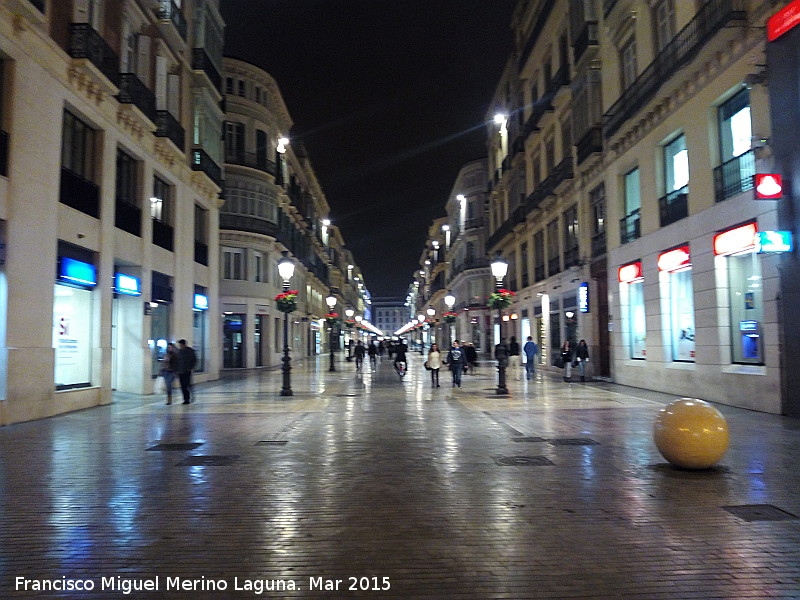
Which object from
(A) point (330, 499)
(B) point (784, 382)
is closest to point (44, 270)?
(A) point (330, 499)

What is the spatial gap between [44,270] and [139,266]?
572cm

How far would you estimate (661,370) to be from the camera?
18688 millimetres

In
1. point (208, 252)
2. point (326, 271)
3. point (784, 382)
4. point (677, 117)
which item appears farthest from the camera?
point (326, 271)

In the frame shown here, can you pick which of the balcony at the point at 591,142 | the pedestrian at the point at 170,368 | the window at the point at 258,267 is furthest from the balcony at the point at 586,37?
the window at the point at 258,267

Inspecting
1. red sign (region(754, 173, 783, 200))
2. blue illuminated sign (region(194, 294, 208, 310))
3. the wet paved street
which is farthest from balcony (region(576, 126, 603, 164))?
blue illuminated sign (region(194, 294, 208, 310))

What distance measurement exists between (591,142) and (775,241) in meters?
12.6

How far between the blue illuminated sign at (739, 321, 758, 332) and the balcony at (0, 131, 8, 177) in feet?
54.3

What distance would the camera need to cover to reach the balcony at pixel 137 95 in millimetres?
17906

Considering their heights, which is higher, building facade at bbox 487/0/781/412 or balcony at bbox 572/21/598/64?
balcony at bbox 572/21/598/64

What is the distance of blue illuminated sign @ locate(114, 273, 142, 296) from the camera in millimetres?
18062

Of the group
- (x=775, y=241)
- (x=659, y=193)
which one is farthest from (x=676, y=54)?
(x=775, y=241)

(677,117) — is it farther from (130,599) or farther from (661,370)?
(130,599)

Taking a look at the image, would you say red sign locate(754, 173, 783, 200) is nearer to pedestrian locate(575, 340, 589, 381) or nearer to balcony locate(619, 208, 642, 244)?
balcony locate(619, 208, 642, 244)

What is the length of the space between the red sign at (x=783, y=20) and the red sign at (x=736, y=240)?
12.7ft
